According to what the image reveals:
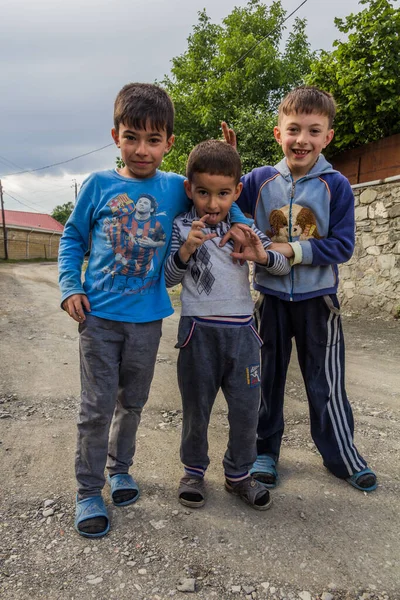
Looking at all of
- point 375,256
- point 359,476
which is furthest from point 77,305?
point 375,256

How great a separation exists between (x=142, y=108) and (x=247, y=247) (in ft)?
2.54

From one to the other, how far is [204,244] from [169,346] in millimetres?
3617

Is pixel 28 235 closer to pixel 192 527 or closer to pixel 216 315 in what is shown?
pixel 216 315

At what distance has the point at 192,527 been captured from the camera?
2.04m

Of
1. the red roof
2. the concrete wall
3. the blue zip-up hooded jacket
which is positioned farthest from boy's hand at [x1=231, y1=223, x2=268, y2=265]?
the red roof

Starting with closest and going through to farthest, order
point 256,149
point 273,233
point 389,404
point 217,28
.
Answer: point 273,233, point 389,404, point 256,149, point 217,28

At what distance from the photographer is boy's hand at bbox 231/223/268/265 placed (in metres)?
2.07

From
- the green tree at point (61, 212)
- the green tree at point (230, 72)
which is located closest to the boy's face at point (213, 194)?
the green tree at point (230, 72)

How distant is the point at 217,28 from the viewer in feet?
62.7

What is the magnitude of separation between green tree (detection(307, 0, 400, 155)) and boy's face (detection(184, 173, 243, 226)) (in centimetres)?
640

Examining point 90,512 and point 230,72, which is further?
point 230,72

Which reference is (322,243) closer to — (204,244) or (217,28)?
A: (204,244)

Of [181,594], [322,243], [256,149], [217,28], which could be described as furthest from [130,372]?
[217,28]

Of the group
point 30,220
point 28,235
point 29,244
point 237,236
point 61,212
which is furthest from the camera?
point 61,212
